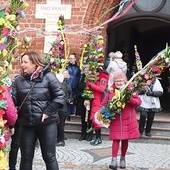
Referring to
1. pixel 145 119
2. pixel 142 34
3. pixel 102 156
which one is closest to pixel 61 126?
pixel 102 156

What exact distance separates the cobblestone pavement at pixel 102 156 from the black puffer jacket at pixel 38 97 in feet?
5.49

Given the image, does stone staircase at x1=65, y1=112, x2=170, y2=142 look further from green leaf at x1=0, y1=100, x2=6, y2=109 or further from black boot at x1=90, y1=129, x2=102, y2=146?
green leaf at x1=0, y1=100, x2=6, y2=109

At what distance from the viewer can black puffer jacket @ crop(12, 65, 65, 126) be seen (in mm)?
4934

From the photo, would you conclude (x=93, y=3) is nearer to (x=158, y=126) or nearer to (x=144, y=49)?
(x=158, y=126)

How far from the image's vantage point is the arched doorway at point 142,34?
10859 mm

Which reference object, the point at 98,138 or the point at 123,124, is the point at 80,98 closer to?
the point at 98,138

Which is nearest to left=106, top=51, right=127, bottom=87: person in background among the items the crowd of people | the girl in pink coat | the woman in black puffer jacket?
the crowd of people

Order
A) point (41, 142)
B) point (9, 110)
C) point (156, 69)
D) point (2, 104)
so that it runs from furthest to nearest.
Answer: point (156, 69) < point (41, 142) < point (9, 110) < point (2, 104)

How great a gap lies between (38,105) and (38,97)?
0.31 ft

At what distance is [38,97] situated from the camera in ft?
16.2

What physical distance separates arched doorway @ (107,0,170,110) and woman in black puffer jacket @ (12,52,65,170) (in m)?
6.29

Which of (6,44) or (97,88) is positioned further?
(97,88)

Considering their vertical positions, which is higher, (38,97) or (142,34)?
(142,34)

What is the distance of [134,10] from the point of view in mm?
10914
